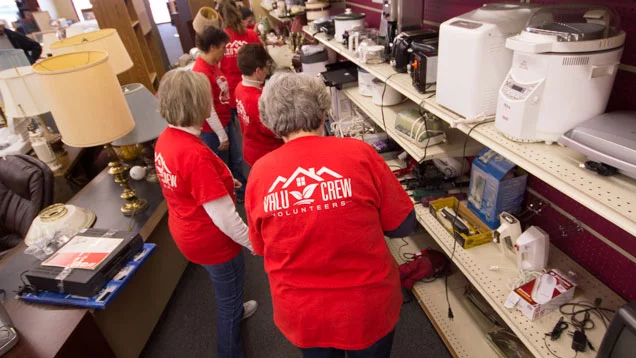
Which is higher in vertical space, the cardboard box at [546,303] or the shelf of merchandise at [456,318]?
the cardboard box at [546,303]

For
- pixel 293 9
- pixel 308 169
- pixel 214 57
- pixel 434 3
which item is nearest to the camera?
pixel 308 169

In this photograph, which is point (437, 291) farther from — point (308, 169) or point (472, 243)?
point (308, 169)

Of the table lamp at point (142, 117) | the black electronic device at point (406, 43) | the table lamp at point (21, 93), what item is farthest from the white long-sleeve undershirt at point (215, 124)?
the black electronic device at point (406, 43)

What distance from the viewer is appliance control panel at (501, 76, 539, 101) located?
1.00m

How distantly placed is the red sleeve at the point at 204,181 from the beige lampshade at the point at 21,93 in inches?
65.4

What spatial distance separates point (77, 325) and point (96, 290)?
15 cm

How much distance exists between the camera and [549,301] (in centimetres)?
125

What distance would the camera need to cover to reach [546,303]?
1.25 metres

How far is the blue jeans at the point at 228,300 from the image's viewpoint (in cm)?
170

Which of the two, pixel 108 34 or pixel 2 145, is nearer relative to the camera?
pixel 108 34

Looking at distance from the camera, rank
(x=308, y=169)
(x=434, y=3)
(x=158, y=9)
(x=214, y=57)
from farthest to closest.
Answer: (x=158, y=9)
(x=214, y=57)
(x=434, y=3)
(x=308, y=169)

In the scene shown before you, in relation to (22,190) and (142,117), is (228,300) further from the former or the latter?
(22,190)

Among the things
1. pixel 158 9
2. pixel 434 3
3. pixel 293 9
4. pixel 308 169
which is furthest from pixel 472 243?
pixel 158 9

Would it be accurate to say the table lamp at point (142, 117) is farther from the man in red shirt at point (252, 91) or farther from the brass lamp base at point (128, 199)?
the man in red shirt at point (252, 91)
